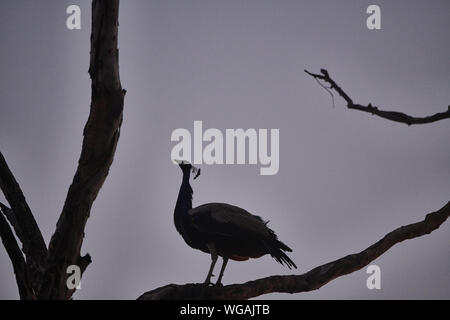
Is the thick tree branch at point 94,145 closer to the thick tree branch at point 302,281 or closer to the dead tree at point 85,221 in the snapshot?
the dead tree at point 85,221

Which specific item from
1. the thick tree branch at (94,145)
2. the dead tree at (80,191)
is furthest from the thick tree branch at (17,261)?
the thick tree branch at (94,145)

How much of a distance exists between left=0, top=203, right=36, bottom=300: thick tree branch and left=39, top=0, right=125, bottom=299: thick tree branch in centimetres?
22

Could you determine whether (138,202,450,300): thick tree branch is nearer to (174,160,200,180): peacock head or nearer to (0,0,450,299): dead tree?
(0,0,450,299): dead tree

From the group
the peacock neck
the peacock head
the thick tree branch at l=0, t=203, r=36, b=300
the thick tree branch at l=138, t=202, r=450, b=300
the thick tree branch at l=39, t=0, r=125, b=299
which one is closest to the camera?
the thick tree branch at l=39, t=0, r=125, b=299

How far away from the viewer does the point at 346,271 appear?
4.27 meters

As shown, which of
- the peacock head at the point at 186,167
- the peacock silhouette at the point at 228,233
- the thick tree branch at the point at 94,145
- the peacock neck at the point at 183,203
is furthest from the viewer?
the peacock head at the point at 186,167

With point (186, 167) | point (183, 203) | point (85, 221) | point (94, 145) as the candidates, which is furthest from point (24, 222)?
point (186, 167)

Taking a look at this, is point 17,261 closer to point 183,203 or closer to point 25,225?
point 25,225

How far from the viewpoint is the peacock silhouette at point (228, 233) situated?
15.4 feet

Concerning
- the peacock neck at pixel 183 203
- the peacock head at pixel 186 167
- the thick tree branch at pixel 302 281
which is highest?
the peacock head at pixel 186 167

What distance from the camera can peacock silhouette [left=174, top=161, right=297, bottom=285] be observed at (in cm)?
470

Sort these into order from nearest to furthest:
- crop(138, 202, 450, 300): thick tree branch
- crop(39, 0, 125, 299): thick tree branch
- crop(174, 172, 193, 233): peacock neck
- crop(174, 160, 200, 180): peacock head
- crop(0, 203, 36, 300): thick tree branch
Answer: crop(39, 0, 125, 299): thick tree branch → crop(0, 203, 36, 300): thick tree branch → crop(138, 202, 450, 300): thick tree branch → crop(174, 172, 193, 233): peacock neck → crop(174, 160, 200, 180): peacock head

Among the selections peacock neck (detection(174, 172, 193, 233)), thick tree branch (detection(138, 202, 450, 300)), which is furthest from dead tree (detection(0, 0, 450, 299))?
peacock neck (detection(174, 172, 193, 233))
